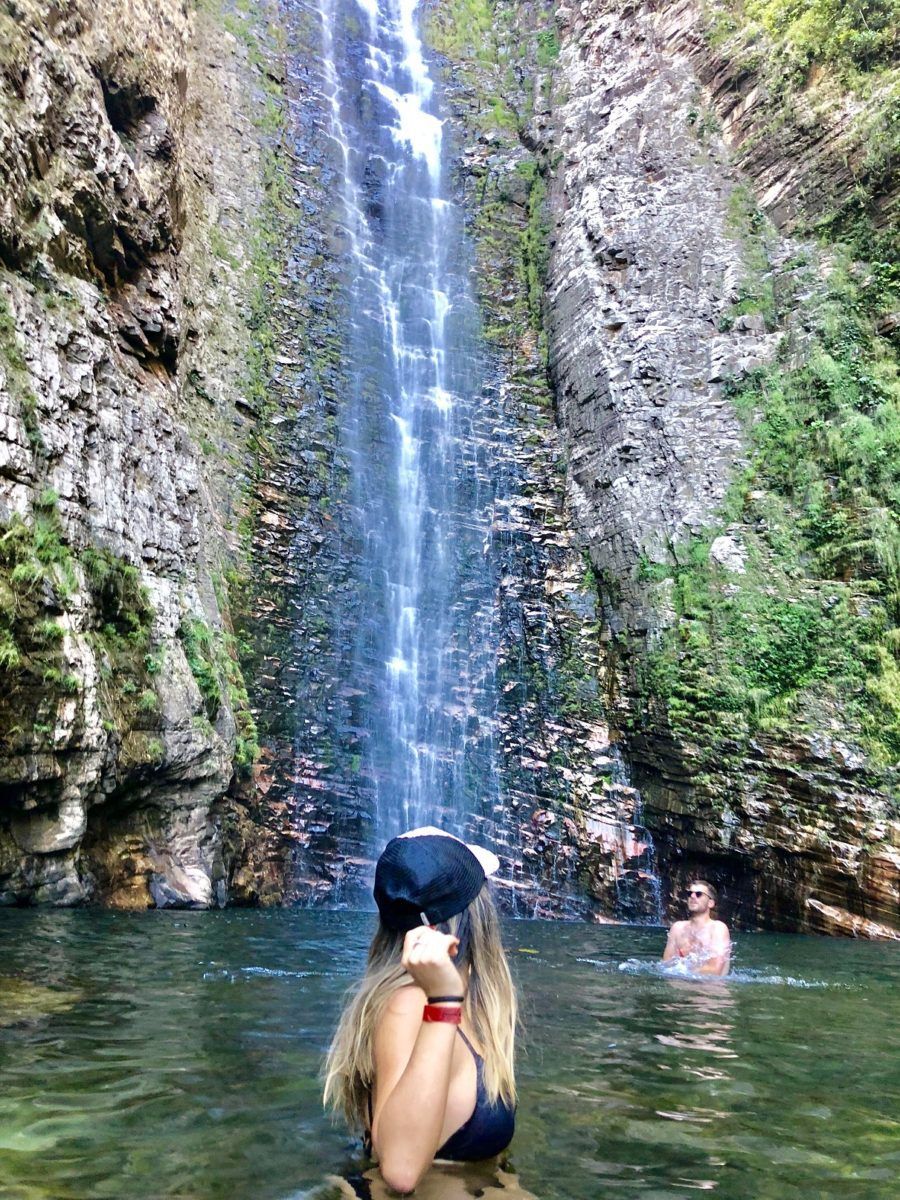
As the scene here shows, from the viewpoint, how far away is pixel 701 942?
873cm

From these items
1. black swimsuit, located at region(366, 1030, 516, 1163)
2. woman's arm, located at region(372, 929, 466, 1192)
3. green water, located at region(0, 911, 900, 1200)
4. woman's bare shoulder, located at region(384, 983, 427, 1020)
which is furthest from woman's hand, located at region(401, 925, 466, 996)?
green water, located at region(0, 911, 900, 1200)

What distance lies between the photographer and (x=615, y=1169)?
2928 mm

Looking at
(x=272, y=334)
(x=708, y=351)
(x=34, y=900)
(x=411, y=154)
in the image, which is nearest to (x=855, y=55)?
(x=708, y=351)

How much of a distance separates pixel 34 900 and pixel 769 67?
75.4ft

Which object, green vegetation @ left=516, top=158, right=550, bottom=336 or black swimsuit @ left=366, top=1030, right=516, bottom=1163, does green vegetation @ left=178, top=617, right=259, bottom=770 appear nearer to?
black swimsuit @ left=366, top=1030, right=516, bottom=1163

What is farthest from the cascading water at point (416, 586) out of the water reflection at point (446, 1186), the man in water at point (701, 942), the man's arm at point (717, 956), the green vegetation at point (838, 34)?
the water reflection at point (446, 1186)

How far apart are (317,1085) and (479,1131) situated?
1688mm

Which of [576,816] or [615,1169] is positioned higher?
[576,816]

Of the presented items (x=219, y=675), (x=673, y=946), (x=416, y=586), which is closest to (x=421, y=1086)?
(x=673, y=946)

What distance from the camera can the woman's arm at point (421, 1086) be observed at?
6.72ft

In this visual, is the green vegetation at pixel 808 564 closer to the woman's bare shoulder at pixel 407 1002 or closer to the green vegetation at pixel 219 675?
the green vegetation at pixel 219 675

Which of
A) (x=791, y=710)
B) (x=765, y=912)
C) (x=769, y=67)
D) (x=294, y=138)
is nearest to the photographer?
(x=765, y=912)

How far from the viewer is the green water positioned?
2.80 m

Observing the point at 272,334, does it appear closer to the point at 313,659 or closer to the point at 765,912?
the point at 313,659
